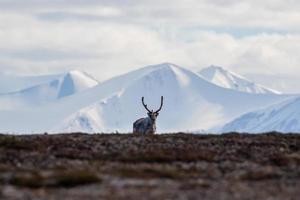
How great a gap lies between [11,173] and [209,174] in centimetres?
547

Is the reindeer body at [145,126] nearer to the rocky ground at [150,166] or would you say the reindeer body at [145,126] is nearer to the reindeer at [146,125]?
the reindeer at [146,125]

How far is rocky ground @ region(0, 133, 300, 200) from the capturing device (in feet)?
94.9

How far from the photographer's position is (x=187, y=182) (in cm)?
3120

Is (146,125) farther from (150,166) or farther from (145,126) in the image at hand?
(150,166)

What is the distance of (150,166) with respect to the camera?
35.9 metres

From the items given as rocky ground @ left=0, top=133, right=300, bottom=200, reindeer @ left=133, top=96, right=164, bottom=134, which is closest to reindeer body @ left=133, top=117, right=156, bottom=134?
reindeer @ left=133, top=96, right=164, bottom=134

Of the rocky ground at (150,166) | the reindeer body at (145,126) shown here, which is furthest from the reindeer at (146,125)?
the rocky ground at (150,166)

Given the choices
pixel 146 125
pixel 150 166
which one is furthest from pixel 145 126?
pixel 150 166

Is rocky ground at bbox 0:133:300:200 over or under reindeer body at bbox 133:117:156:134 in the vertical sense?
under

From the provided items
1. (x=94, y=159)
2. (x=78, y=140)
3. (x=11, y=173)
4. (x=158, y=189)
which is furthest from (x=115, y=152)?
(x=158, y=189)

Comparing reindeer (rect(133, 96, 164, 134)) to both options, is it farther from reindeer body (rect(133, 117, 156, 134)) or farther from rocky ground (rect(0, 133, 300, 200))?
rocky ground (rect(0, 133, 300, 200))

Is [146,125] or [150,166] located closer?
[150,166]

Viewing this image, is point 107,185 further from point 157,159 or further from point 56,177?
point 157,159

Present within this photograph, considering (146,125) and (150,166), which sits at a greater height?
(146,125)
